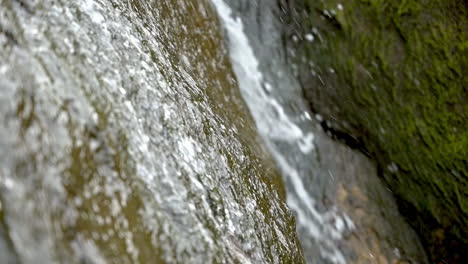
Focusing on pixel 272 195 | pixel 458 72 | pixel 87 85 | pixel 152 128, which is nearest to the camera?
pixel 87 85

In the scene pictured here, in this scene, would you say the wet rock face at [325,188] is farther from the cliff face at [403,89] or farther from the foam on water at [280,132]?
the cliff face at [403,89]

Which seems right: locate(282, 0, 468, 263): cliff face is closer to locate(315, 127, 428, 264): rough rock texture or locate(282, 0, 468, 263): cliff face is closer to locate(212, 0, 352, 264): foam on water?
locate(315, 127, 428, 264): rough rock texture

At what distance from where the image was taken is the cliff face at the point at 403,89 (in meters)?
3.04

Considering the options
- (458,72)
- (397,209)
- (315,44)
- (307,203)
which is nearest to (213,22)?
(315,44)

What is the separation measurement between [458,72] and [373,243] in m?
1.45

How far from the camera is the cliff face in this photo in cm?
304

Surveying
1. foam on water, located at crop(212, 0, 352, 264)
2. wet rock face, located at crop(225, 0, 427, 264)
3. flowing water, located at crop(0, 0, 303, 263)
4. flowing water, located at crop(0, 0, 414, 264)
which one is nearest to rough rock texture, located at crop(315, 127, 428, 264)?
wet rock face, located at crop(225, 0, 427, 264)

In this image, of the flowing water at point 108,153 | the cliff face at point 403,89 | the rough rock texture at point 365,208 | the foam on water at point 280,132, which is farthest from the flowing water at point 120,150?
the cliff face at point 403,89

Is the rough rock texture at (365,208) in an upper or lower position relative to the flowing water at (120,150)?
lower

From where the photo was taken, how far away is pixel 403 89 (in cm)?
320

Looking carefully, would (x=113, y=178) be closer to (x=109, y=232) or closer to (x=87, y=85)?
(x=109, y=232)

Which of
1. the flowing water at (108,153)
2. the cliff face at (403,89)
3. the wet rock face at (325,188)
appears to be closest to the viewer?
the flowing water at (108,153)

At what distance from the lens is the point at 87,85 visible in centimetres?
131


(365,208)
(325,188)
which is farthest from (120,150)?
(365,208)
